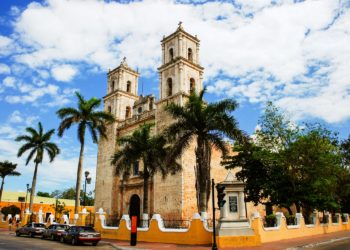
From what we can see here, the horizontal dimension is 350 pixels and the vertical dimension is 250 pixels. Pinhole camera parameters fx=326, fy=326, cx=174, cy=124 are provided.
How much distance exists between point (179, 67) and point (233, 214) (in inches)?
697

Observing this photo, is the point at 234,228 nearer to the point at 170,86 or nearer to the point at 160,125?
the point at 160,125

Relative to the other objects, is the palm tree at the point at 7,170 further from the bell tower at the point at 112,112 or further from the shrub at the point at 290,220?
the shrub at the point at 290,220

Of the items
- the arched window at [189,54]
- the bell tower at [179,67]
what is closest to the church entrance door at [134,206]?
the bell tower at [179,67]

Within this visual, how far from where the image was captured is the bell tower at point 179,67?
98.1 feet

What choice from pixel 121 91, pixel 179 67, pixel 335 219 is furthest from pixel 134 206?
pixel 335 219

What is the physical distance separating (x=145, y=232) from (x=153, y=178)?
11.4 metres

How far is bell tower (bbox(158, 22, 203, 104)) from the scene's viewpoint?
29891 mm

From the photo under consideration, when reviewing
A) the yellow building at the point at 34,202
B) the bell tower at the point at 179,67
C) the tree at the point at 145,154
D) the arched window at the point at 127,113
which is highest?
the bell tower at the point at 179,67

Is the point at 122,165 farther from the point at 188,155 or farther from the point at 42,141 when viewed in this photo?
the point at 42,141

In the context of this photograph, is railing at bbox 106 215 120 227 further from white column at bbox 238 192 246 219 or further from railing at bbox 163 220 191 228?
white column at bbox 238 192 246 219

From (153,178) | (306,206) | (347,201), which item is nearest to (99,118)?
(153,178)

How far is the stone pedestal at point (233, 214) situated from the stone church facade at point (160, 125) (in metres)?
11.3

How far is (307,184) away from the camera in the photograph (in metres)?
23.6

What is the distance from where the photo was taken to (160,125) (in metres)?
30.3
